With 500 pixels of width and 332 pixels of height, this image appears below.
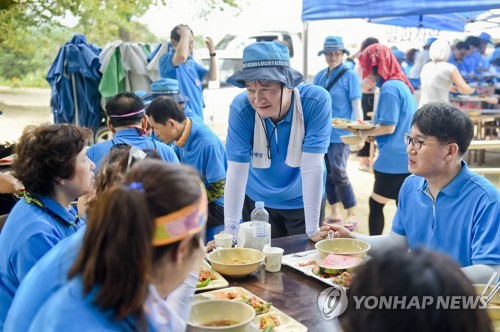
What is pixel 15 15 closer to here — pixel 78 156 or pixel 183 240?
pixel 78 156

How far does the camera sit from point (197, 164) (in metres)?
3.32

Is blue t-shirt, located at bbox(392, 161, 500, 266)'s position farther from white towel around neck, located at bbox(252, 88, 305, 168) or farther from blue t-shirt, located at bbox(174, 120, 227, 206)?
blue t-shirt, located at bbox(174, 120, 227, 206)

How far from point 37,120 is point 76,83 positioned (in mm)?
1516

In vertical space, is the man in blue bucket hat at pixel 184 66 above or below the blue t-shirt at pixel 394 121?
above

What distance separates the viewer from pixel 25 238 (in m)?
1.68

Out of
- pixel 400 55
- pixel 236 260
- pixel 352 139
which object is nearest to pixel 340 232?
pixel 236 260

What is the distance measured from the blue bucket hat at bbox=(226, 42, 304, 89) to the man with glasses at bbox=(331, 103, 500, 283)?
648 millimetres

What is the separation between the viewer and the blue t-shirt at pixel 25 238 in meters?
1.67

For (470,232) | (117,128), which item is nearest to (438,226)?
(470,232)

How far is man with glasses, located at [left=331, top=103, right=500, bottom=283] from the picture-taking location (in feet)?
6.31

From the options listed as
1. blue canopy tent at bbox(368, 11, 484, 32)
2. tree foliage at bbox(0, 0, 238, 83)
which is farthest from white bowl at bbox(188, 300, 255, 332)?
blue canopy tent at bbox(368, 11, 484, 32)

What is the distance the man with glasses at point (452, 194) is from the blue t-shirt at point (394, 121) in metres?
1.98

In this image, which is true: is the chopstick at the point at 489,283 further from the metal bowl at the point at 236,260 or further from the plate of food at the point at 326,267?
the metal bowl at the point at 236,260

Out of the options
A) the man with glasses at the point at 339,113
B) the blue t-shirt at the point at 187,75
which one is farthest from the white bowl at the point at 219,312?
the blue t-shirt at the point at 187,75
